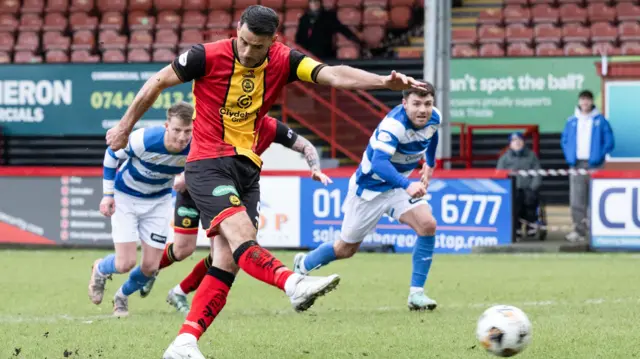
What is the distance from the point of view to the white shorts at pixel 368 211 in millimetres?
10367

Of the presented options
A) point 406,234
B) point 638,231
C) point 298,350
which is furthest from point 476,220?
point 298,350

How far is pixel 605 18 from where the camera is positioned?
73.6 feet

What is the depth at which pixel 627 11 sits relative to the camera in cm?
2252

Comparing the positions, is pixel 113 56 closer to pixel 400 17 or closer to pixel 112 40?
pixel 112 40

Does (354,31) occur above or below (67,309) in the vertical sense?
above

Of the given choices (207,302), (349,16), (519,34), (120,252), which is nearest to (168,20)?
(349,16)

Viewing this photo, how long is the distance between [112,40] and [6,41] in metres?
2.32

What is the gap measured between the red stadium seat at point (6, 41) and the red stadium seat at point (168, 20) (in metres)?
2.98

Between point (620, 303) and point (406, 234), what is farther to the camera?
point (406, 234)

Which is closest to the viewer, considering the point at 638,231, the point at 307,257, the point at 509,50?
the point at 307,257

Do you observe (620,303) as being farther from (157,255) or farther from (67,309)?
(67,309)

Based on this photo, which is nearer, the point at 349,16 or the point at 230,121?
the point at 230,121

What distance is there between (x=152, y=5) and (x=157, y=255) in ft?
53.8

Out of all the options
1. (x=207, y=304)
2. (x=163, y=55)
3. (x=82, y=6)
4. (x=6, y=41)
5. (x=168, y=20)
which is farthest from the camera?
(x=82, y=6)
